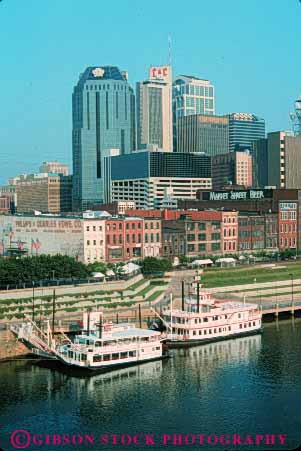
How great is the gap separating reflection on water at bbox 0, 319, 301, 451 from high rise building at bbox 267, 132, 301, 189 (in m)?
135

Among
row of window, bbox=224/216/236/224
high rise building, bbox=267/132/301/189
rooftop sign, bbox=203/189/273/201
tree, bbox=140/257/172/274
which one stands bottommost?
tree, bbox=140/257/172/274

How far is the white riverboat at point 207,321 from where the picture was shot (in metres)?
66.4

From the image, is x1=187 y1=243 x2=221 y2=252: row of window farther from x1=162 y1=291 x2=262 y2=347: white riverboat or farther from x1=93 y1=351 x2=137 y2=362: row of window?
x1=93 y1=351 x2=137 y2=362: row of window

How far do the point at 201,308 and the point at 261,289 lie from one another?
17.3 meters

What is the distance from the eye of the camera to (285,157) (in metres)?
196

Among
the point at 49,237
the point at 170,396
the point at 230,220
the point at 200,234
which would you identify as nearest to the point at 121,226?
the point at 49,237

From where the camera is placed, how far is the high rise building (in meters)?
194

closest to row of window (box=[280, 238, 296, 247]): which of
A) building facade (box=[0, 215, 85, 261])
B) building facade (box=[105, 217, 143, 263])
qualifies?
building facade (box=[105, 217, 143, 263])

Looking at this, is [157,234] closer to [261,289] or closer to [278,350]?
[261,289]

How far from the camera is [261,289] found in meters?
84.9

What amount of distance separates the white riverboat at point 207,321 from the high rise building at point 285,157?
413ft

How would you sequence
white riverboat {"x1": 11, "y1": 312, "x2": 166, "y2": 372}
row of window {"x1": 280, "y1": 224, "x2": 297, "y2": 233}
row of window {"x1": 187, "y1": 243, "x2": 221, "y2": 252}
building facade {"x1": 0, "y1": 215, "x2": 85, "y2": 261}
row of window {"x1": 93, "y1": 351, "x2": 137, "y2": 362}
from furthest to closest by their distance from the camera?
row of window {"x1": 280, "y1": 224, "x2": 297, "y2": 233} → row of window {"x1": 187, "y1": 243, "x2": 221, "y2": 252} → building facade {"x1": 0, "y1": 215, "x2": 85, "y2": 261} → row of window {"x1": 93, "y1": 351, "x2": 137, "y2": 362} → white riverboat {"x1": 11, "y1": 312, "x2": 166, "y2": 372}

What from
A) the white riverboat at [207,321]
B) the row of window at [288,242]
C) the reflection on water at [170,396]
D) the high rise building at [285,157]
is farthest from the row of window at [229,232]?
the high rise building at [285,157]

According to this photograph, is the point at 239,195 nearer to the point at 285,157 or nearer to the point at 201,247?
the point at 201,247
